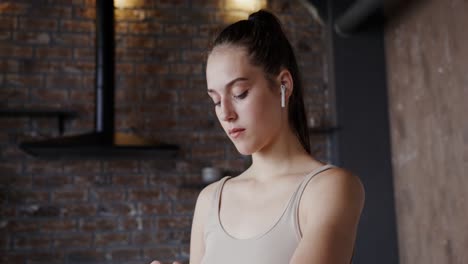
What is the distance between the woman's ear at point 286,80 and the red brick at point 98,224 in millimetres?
2527

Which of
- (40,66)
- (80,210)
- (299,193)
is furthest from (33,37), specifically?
(299,193)

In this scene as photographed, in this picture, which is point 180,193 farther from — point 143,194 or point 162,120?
point 162,120

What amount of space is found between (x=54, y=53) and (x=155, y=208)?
46.7 inches

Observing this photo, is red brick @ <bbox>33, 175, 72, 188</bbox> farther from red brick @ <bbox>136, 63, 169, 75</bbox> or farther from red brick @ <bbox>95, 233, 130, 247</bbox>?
red brick @ <bbox>136, 63, 169, 75</bbox>

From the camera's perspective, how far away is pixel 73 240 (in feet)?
10.4

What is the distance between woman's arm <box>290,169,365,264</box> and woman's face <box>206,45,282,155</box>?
13 centimetres

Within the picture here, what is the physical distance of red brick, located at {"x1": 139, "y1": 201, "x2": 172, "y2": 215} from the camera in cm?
327

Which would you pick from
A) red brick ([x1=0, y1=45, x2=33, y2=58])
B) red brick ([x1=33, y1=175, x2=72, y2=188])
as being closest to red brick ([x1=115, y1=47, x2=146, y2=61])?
red brick ([x1=0, y1=45, x2=33, y2=58])

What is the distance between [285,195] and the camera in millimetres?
867

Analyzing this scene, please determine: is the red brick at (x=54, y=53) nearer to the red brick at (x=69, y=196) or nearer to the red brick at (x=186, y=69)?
the red brick at (x=186, y=69)

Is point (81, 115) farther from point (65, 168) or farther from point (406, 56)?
point (406, 56)

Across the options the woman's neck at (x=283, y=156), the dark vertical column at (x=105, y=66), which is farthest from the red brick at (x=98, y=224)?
the woman's neck at (x=283, y=156)

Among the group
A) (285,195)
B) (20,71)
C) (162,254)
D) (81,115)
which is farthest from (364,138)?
(285,195)

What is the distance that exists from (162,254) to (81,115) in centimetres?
102
